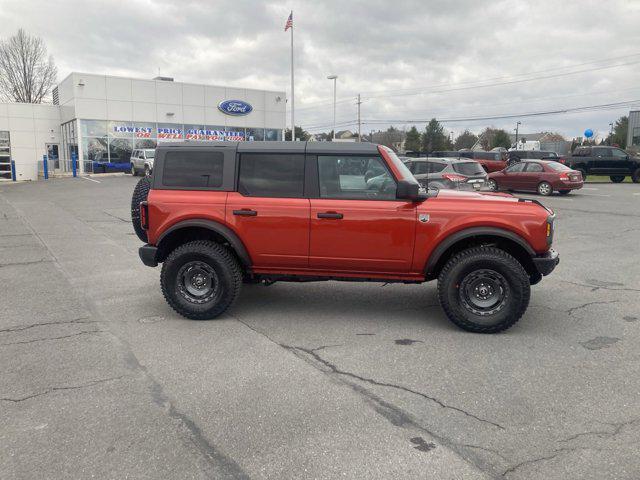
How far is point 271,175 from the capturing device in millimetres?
5273

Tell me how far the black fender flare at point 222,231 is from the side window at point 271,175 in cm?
42

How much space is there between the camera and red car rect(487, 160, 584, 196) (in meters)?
19.6

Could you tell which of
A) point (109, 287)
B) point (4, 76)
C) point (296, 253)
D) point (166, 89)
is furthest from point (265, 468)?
point (4, 76)

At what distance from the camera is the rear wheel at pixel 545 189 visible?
20.0 metres

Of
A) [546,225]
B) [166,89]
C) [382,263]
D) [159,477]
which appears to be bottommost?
[159,477]

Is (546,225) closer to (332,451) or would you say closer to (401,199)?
(401,199)

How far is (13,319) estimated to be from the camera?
17.6 feet

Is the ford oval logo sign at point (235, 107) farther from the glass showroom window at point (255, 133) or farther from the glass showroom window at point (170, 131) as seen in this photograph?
the glass showroom window at point (170, 131)

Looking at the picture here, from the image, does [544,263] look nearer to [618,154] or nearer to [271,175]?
[271,175]

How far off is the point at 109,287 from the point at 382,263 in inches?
148

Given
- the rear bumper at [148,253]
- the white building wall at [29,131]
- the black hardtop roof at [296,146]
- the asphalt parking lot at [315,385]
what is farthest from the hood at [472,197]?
the white building wall at [29,131]

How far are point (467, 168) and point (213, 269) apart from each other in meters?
11.5

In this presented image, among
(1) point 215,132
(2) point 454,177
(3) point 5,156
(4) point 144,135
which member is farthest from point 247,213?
(1) point 215,132

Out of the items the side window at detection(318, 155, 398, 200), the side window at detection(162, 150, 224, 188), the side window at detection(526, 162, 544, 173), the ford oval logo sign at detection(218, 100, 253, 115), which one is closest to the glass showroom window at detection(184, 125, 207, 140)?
the ford oval logo sign at detection(218, 100, 253, 115)
